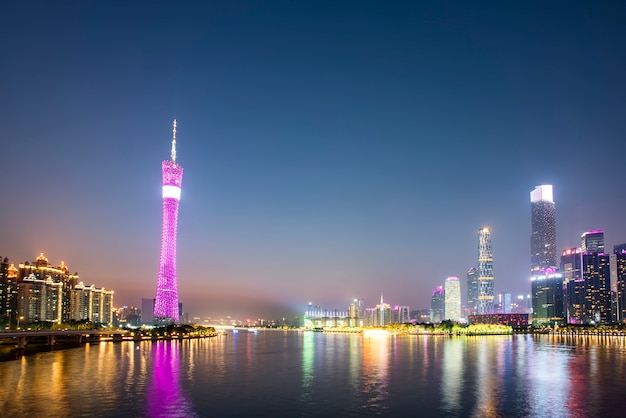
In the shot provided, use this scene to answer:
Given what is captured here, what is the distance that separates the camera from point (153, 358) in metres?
72.9

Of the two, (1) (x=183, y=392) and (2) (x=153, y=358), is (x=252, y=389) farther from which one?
(2) (x=153, y=358)

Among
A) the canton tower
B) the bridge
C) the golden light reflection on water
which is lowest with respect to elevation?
the bridge

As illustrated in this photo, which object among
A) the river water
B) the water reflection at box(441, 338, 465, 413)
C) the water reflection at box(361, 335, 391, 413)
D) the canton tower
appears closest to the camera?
the river water

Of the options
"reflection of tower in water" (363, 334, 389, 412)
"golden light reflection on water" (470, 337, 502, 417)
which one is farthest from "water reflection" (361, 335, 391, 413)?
"golden light reflection on water" (470, 337, 502, 417)

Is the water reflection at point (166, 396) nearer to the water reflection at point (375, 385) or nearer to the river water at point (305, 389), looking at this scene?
the river water at point (305, 389)

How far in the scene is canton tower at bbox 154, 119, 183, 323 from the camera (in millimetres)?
126750

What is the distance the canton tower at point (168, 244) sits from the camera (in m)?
127

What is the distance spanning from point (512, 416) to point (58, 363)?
50.4 metres

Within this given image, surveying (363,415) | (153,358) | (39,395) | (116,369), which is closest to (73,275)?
(153,358)

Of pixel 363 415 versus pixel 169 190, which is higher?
pixel 169 190

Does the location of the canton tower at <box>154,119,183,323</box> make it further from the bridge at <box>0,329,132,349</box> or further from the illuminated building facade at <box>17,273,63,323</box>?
the illuminated building facade at <box>17,273,63,323</box>

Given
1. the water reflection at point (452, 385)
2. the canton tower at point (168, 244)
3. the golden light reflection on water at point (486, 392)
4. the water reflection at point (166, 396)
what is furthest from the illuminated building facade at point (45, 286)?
the golden light reflection on water at point (486, 392)

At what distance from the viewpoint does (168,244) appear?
127 m

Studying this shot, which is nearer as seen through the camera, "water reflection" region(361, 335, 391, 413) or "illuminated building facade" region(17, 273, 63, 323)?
"water reflection" region(361, 335, 391, 413)
